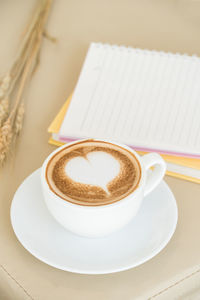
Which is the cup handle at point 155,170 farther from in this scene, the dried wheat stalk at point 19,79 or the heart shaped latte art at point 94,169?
the dried wheat stalk at point 19,79

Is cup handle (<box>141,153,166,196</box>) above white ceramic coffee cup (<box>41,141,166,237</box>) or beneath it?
above

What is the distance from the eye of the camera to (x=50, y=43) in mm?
816

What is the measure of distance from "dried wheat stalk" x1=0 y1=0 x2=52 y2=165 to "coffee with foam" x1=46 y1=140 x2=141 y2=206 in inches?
4.8

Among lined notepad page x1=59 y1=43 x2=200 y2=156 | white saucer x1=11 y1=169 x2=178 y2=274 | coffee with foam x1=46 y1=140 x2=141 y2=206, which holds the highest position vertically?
lined notepad page x1=59 y1=43 x2=200 y2=156

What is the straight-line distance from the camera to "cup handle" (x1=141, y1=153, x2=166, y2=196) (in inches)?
18.6

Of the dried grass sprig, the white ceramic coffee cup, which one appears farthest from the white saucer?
the dried grass sprig

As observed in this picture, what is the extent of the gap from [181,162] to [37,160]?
0.20 metres

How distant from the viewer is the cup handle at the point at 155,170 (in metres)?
0.47

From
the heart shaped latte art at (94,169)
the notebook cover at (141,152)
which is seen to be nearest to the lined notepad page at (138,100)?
the notebook cover at (141,152)

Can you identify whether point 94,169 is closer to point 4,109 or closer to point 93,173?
point 93,173

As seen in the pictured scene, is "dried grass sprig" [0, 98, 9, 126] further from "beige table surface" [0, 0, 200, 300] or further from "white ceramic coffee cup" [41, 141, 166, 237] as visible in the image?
"white ceramic coffee cup" [41, 141, 166, 237]

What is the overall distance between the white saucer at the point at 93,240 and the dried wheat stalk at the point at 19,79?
100 millimetres

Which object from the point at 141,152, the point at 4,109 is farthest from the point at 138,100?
the point at 4,109

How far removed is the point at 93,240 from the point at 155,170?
0.11 metres
